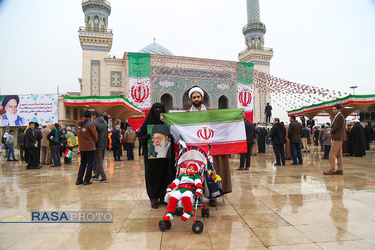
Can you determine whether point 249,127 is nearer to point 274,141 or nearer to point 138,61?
point 274,141

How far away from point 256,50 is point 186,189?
2753 centimetres

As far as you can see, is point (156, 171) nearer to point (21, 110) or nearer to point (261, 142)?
point (261, 142)

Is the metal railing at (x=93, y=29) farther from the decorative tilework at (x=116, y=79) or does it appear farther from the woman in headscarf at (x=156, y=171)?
the woman in headscarf at (x=156, y=171)

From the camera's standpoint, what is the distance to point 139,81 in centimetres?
1986

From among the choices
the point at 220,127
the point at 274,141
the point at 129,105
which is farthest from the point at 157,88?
the point at 220,127

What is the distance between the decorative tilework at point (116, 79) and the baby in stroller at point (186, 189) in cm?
2124

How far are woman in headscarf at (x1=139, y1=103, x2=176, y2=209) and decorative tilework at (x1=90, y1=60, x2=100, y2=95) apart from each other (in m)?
20.3

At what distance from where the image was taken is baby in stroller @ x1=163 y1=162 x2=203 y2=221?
2.24 metres

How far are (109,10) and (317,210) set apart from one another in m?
26.2

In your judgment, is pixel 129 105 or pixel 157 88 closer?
pixel 129 105

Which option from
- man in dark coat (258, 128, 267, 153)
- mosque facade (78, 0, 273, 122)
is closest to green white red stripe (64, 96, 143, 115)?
Answer: mosque facade (78, 0, 273, 122)

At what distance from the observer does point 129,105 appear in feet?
54.7

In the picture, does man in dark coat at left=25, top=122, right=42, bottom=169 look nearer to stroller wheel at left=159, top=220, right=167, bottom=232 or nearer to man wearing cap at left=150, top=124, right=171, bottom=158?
man wearing cap at left=150, top=124, right=171, bottom=158

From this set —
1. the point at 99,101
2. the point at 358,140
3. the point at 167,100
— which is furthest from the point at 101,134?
the point at 167,100
